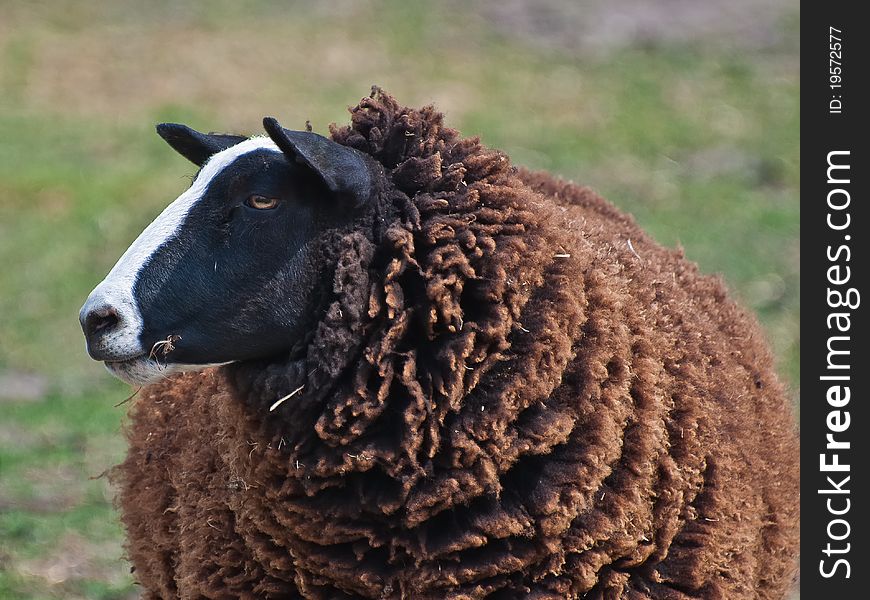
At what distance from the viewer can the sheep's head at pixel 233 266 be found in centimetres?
392

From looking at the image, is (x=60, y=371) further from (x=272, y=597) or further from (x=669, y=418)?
(x=669, y=418)

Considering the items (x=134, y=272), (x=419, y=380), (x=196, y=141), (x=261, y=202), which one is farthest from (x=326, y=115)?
(x=419, y=380)

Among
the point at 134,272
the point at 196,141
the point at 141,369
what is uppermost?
the point at 196,141

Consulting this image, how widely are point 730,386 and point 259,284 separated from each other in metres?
1.80

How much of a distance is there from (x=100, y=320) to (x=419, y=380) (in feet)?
3.43

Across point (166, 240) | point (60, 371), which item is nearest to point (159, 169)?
point (60, 371)

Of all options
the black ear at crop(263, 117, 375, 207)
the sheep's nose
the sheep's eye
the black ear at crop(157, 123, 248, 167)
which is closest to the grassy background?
the black ear at crop(157, 123, 248, 167)

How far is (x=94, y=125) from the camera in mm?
15977

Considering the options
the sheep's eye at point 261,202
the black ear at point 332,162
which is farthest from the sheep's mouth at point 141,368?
the black ear at point 332,162

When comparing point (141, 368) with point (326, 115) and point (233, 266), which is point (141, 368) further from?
point (326, 115)

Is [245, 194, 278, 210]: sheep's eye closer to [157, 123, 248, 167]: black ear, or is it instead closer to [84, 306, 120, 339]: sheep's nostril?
[157, 123, 248, 167]: black ear

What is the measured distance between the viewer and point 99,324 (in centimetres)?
391

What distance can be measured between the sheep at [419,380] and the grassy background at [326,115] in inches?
150

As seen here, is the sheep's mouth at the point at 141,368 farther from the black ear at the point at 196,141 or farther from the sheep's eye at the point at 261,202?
the black ear at the point at 196,141
